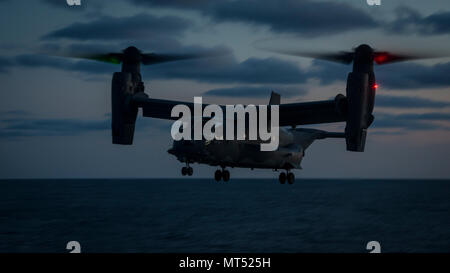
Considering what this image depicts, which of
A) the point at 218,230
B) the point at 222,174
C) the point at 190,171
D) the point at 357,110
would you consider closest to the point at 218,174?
the point at 222,174

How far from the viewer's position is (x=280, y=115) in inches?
1135

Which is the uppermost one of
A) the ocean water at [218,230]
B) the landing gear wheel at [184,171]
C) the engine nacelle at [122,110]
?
the ocean water at [218,230]

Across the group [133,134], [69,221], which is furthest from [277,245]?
[133,134]

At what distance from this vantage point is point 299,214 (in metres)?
134

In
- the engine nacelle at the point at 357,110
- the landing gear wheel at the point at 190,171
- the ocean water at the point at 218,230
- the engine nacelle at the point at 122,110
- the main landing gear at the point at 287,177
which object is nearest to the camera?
A: the engine nacelle at the point at 357,110

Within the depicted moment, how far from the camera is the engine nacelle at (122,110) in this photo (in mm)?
27094

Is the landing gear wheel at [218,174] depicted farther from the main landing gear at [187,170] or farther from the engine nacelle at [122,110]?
the engine nacelle at [122,110]

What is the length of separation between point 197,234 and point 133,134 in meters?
66.6

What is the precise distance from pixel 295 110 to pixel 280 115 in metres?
1.72

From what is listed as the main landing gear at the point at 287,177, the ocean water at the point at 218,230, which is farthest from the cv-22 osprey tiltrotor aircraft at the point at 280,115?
the ocean water at the point at 218,230

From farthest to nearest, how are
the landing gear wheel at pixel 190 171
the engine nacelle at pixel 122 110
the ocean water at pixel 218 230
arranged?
the ocean water at pixel 218 230 < the landing gear wheel at pixel 190 171 < the engine nacelle at pixel 122 110

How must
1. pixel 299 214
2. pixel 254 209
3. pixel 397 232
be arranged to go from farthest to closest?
pixel 254 209, pixel 299 214, pixel 397 232
